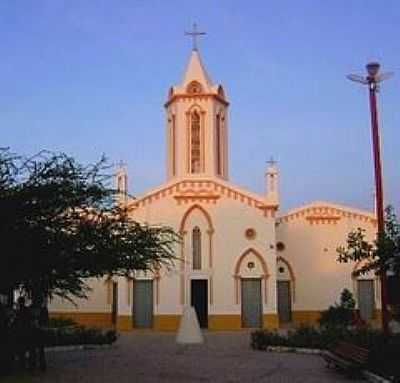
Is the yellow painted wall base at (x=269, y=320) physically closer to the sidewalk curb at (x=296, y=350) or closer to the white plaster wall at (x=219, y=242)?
the white plaster wall at (x=219, y=242)

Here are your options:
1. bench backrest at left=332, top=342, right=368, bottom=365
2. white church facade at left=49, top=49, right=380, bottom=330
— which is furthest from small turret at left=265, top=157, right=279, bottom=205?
bench backrest at left=332, top=342, right=368, bottom=365

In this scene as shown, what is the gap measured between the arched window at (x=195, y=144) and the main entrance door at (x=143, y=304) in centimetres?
637

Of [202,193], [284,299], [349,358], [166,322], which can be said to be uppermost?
[202,193]

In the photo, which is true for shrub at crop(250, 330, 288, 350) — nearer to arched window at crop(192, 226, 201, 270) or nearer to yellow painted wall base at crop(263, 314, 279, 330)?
yellow painted wall base at crop(263, 314, 279, 330)

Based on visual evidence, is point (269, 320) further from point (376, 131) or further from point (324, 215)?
point (376, 131)

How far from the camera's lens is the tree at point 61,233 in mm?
16250

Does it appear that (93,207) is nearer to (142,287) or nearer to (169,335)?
(169,335)

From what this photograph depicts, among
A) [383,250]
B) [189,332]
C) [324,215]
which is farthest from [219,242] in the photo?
[383,250]

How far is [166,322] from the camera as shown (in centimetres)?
3700

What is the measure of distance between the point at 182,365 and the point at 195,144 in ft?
70.2

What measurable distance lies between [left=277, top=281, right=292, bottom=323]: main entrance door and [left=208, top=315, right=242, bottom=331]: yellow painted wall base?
6.86 m

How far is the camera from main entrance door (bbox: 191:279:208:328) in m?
37.6

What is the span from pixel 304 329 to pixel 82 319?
18935 millimetres

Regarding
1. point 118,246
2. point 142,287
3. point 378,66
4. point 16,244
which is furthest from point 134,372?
point 142,287
